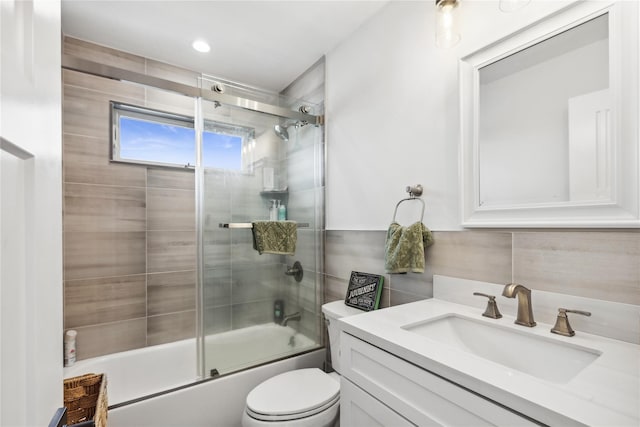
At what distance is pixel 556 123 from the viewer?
0.99 metres

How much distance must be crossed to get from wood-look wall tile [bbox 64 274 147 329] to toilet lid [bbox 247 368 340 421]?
1.26 m

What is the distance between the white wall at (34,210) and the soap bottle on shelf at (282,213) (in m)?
1.41

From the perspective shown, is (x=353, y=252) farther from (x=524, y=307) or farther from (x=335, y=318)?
(x=524, y=307)

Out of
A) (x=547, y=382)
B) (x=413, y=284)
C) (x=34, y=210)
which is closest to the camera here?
(x=34, y=210)

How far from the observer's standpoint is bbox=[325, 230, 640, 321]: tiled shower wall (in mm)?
834

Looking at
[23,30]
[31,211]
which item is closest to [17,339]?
[31,211]

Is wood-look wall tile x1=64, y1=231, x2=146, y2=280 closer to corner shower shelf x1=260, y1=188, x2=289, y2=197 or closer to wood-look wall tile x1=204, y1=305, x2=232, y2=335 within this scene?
wood-look wall tile x1=204, y1=305, x2=232, y2=335

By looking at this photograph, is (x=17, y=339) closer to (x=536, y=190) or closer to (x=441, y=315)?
(x=441, y=315)

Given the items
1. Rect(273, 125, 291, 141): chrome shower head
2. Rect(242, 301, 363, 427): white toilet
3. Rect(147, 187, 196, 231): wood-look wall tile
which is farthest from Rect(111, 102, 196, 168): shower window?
Rect(242, 301, 363, 427): white toilet

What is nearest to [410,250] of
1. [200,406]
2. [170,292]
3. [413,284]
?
[413,284]

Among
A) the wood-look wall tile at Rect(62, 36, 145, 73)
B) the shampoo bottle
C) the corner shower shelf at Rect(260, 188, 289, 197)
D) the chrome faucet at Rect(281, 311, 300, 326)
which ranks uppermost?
the wood-look wall tile at Rect(62, 36, 145, 73)

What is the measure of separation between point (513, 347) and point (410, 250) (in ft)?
1.67

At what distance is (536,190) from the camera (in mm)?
1023

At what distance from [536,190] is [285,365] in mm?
1662
